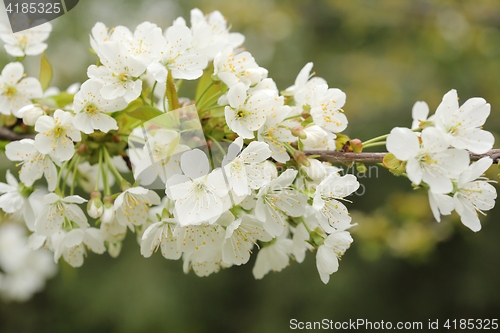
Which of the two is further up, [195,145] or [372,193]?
[195,145]

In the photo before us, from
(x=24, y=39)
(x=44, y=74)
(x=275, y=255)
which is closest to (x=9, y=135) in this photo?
(x=44, y=74)

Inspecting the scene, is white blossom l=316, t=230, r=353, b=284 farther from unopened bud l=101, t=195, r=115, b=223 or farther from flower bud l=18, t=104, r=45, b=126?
flower bud l=18, t=104, r=45, b=126

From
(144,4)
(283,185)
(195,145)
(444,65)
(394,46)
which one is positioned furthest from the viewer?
(144,4)

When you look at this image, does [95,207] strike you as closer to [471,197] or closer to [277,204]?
[277,204]

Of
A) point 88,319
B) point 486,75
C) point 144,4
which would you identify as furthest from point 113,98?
point 144,4

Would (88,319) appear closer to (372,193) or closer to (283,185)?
(372,193)
